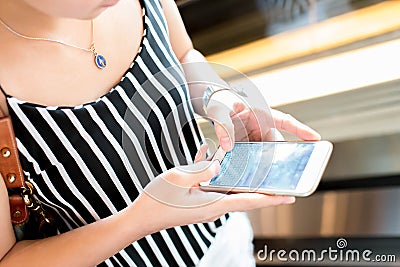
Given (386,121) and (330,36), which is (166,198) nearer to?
(386,121)

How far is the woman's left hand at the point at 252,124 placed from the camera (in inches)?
24.3

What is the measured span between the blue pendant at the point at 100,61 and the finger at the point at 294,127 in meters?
0.26

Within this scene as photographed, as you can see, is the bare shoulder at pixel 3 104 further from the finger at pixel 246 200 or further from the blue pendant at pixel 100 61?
the finger at pixel 246 200

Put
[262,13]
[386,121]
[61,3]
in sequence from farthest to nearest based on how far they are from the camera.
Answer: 1. [262,13]
2. [386,121]
3. [61,3]

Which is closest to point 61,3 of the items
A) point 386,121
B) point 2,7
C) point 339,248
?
point 2,7

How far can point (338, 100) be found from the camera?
79cm

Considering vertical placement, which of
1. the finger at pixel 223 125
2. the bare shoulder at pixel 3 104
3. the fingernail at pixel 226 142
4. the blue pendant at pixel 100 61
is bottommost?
the fingernail at pixel 226 142

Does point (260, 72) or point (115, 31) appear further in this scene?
point (260, 72)

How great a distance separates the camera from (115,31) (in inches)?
23.3

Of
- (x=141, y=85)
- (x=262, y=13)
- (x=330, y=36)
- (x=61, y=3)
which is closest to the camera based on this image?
(x=61, y=3)

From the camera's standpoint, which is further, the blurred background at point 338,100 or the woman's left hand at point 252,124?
the blurred background at point 338,100

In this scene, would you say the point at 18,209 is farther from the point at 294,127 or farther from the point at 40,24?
the point at 294,127

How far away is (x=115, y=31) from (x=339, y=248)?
1.90 feet

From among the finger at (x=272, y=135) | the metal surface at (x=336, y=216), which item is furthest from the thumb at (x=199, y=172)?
the metal surface at (x=336, y=216)
